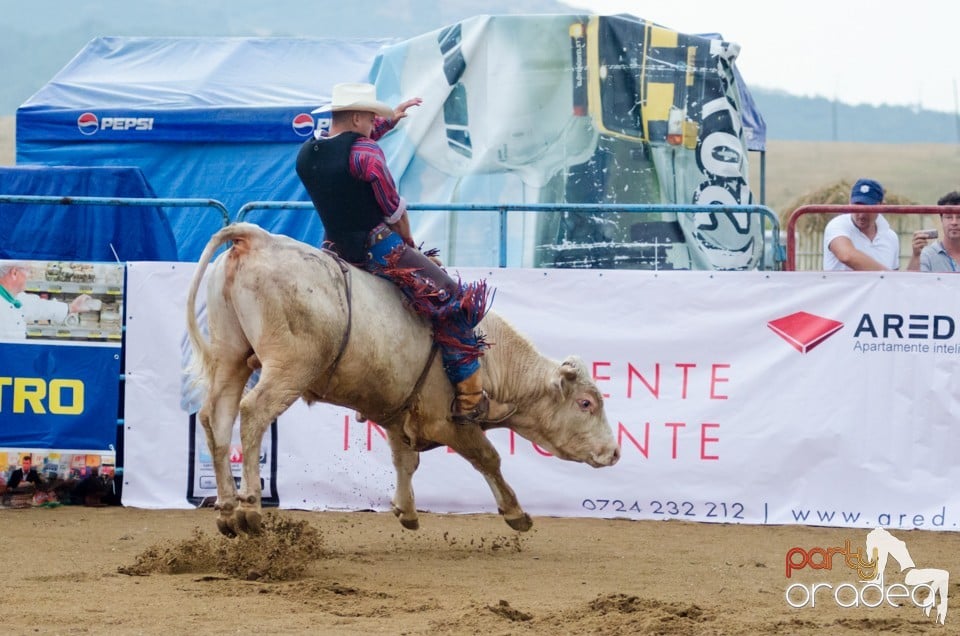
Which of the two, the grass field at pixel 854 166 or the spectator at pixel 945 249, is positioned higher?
the grass field at pixel 854 166

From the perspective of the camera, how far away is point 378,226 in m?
7.05

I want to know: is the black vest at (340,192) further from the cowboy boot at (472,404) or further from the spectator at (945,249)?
the spectator at (945,249)

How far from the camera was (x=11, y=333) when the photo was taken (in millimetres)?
9297

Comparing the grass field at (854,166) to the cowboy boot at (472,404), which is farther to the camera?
the grass field at (854,166)

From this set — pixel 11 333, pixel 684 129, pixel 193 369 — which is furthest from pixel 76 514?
pixel 684 129

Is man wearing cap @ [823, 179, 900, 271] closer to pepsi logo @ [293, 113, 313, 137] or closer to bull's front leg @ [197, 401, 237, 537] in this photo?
bull's front leg @ [197, 401, 237, 537]

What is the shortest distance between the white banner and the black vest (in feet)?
7.00

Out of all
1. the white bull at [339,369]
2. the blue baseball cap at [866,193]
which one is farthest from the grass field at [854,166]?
the white bull at [339,369]

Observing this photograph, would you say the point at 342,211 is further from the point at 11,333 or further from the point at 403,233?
the point at 11,333

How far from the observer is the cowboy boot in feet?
24.0

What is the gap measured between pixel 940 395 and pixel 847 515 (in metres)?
0.97

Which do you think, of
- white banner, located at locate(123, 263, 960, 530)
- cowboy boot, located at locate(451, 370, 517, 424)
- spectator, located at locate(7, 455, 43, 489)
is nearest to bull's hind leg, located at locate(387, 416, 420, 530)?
cowboy boot, located at locate(451, 370, 517, 424)

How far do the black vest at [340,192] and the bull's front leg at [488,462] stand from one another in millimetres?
1177

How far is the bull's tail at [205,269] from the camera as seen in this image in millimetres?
6723
